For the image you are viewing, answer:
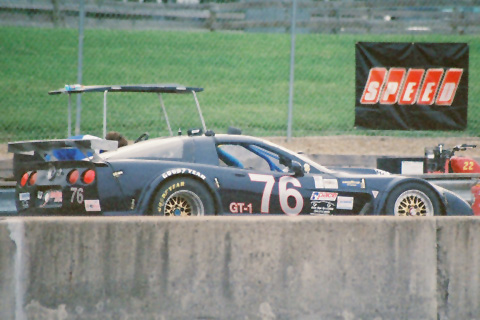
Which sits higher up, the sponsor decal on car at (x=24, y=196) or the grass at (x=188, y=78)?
the grass at (x=188, y=78)

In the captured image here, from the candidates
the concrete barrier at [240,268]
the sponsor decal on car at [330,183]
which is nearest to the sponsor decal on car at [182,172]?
the sponsor decal on car at [330,183]

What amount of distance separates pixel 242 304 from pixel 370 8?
623 inches

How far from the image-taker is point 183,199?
25.5 ft

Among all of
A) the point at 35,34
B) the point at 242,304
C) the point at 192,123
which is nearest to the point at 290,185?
the point at 242,304

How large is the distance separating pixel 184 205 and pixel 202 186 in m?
0.25

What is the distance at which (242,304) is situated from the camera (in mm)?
4625

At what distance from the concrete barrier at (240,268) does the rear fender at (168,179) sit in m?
2.94

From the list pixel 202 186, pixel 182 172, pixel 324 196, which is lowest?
pixel 324 196

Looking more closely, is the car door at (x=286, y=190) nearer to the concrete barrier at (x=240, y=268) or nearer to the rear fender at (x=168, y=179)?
the rear fender at (x=168, y=179)

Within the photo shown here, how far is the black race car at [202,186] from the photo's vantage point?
24.5ft

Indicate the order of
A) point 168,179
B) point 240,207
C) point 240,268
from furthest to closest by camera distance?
point 240,207, point 168,179, point 240,268

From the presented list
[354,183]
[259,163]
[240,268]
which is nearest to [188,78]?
[259,163]

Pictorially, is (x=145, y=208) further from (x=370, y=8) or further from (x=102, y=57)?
(x=370, y=8)

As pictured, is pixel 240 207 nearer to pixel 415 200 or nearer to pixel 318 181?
pixel 318 181
